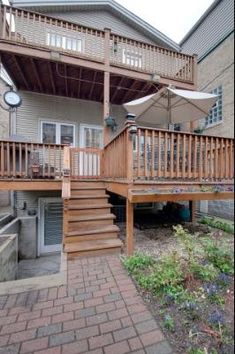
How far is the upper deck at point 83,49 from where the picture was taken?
5.63 m

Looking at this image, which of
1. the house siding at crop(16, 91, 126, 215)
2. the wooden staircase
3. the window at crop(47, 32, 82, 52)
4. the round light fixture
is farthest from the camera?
the house siding at crop(16, 91, 126, 215)

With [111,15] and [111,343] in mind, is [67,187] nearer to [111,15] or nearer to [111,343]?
[111,343]

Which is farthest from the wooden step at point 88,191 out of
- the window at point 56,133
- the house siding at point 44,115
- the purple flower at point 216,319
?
the purple flower at point 216,319

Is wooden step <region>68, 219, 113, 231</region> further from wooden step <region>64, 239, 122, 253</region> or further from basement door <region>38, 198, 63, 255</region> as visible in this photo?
basement door <region>38, 198, 63, 255</region>

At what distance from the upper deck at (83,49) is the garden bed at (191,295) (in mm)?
5159

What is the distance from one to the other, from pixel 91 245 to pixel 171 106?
4093mm

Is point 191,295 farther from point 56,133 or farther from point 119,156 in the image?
point 56,133

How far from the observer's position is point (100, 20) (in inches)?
359

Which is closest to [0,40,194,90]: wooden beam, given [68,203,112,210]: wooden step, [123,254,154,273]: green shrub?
[68,203,112,210]: wooden step

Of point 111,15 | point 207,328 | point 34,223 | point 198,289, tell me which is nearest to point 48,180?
point 34,223

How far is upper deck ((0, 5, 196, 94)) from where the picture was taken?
563cm

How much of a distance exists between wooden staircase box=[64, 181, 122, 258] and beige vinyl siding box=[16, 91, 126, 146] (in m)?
3.35

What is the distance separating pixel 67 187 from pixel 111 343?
321 centimetres

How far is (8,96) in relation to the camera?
644 centimetres
